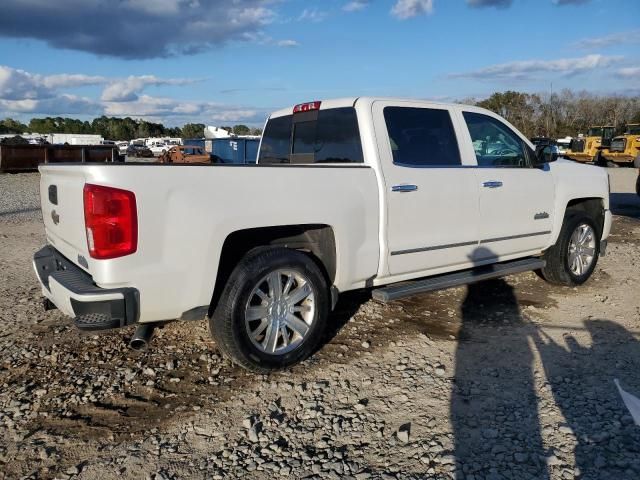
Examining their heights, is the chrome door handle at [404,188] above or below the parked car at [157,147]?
below

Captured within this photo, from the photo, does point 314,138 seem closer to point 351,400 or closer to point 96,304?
point 351,400

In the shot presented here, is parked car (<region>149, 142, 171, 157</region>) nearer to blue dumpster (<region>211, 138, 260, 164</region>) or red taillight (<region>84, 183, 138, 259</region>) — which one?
blue dumpster (<region>211, 138, 260, 164</region>)

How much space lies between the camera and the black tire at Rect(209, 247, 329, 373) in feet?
12.0

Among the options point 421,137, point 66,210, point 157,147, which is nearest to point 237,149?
point 421,137

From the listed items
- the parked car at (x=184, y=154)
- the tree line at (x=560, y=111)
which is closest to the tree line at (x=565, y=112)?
the tree line at (x=560, y=111)

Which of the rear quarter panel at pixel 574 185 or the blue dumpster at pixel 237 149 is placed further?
the blue dumpster at pixel 237 149

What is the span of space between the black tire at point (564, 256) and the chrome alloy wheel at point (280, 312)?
3370 mm

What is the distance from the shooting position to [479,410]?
343cm

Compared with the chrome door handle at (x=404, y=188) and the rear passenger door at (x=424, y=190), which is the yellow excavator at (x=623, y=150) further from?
the chrome door handle at (x=404, y=188)

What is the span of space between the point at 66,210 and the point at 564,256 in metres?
5.08

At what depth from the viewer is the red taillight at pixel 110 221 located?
3.14 m

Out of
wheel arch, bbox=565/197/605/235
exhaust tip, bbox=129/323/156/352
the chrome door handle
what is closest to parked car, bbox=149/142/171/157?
wheel arch, bbox=565/197/605/235

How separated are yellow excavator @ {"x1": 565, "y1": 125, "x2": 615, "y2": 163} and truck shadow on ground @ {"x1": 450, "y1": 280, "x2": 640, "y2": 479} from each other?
30.1 meters

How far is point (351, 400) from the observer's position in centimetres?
358
